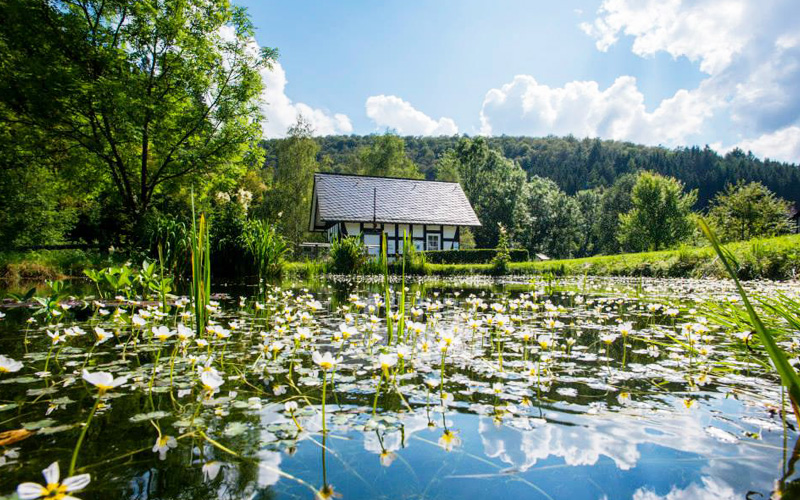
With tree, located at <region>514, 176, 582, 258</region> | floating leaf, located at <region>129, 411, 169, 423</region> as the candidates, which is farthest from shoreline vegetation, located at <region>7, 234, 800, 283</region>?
tree, located at <region>514, 176, 582, 258</region>

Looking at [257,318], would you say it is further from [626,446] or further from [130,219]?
[130,219]

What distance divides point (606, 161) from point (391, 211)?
3016 inches

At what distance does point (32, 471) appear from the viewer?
120 cm

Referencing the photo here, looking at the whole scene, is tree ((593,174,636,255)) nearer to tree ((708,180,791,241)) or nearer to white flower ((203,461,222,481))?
tree ((708,180,791,241))

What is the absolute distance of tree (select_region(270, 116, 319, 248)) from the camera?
35.0 metres

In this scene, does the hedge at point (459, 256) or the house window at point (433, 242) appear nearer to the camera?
the hedge at point (459, 256)

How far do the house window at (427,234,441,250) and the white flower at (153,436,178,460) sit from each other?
2590cm

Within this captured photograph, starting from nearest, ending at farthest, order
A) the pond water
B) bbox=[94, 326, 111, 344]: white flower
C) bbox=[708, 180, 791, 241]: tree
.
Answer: the pond water → bbox=[94, 326, 111, 344]: white flower → bbox=[708, 180, 791, 241]: tree

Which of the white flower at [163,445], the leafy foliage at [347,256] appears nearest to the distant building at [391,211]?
the leafy foliage at [347,256]

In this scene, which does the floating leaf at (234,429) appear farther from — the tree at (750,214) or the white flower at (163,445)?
the tree at (750,214)

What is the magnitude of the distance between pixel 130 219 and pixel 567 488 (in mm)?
14189

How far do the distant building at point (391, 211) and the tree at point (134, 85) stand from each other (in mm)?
10611

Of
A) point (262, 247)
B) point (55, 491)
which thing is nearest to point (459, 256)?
point (262, 247)

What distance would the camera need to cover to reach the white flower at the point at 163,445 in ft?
4.41
